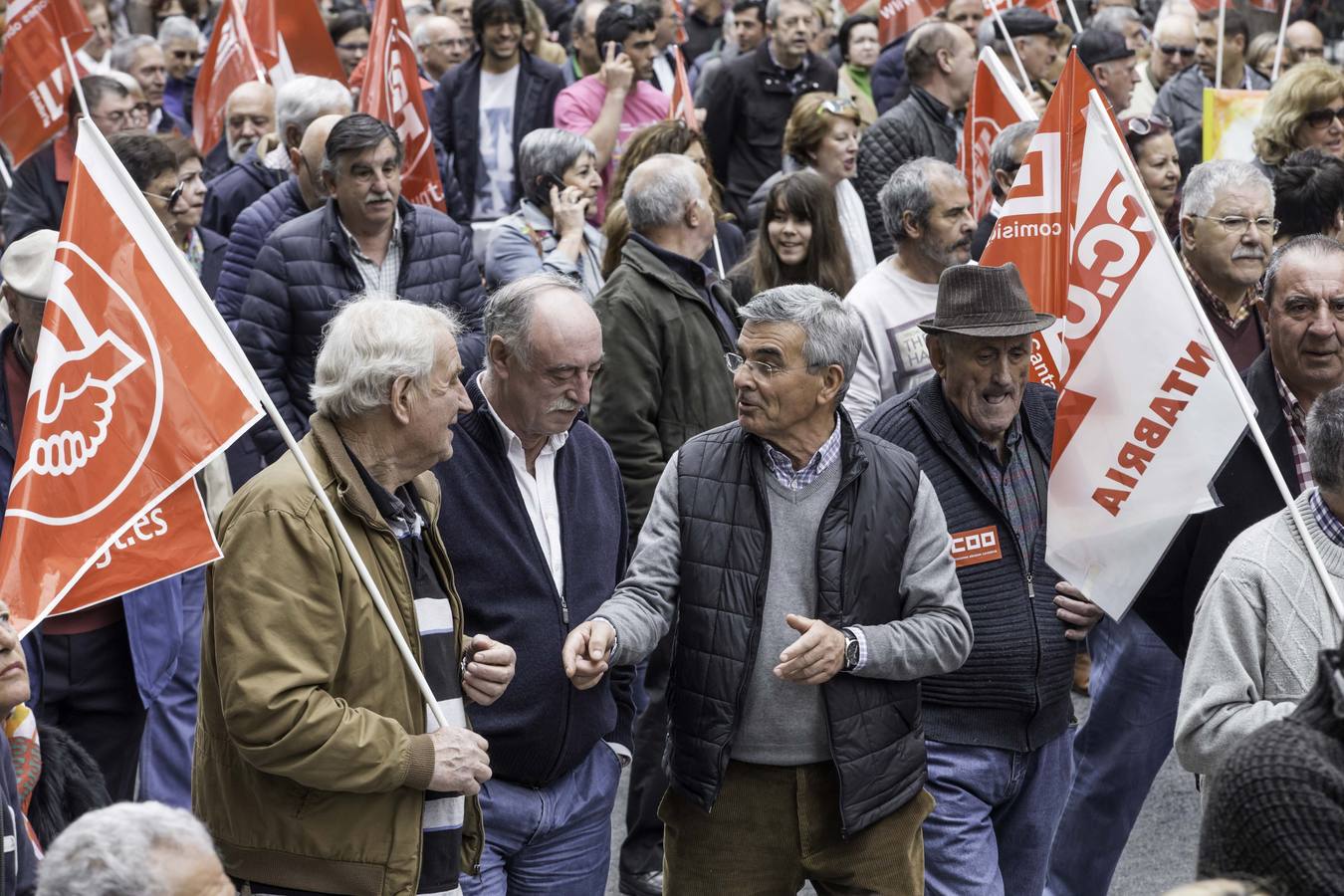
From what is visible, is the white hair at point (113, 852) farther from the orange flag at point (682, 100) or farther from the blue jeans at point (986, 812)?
the orange flag at point (682, 100)

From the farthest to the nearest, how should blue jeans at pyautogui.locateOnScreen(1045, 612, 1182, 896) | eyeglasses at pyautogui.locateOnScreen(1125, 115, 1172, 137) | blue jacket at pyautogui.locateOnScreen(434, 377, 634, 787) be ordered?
eyeglasses at pyautogui.locateOnScreen(1125, 115, 1172, 137), blue jeans at pyautogui.locateOnScreen(1045, 612, 1182, 896), blue jacket at pyautogui.locateOnScreen(434, 377, 634, 787)

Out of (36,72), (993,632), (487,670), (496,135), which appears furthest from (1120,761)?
(36,72)

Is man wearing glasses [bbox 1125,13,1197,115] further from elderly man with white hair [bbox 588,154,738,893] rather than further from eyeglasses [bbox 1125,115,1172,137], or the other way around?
elderly man with white hair [bbox 588,154,738,893]

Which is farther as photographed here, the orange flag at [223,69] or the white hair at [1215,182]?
the orange flag at [223,69]

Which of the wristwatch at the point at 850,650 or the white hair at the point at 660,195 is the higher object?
the white hair at the point at 660,195

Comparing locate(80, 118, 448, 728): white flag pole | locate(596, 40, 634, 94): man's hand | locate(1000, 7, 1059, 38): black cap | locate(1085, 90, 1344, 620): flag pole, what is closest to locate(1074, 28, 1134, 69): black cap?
locate(1000, 7, 1059, 38): black cap

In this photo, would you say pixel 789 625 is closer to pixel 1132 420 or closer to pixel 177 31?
pixel 1132 420

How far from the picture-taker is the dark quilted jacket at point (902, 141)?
30.4 ft

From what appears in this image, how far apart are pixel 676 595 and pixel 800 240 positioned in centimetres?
293

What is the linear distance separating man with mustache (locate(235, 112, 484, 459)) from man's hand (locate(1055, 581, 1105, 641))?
7.61 ft

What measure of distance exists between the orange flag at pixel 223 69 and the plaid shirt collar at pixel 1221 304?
5594mm

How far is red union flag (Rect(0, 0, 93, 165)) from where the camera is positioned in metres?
9.06

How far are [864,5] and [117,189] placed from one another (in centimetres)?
917

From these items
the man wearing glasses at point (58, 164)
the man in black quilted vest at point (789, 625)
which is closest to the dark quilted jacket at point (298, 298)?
the man in black quilted vest at point (789, 625)
